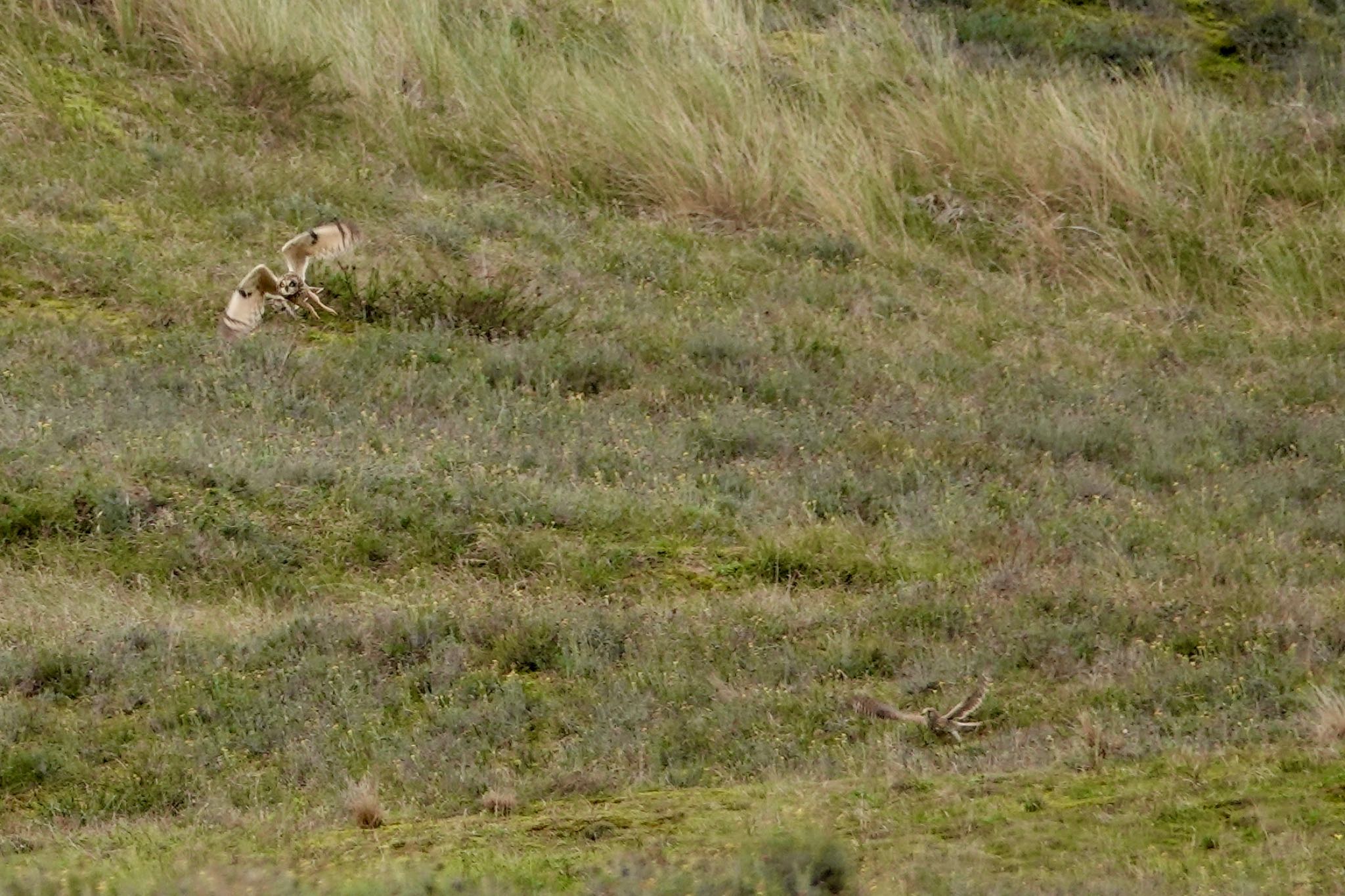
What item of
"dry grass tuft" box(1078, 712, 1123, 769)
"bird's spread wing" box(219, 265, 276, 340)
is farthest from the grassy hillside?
"bird's spread wing" box(219, 265, 276, 340)

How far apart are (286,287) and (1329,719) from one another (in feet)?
22.2

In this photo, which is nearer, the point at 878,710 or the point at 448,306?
the point at 878,710

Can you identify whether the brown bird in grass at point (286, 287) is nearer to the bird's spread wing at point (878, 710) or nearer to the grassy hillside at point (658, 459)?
the grassy hillside at point (658, 459)

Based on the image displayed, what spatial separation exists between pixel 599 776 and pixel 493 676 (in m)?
1.17

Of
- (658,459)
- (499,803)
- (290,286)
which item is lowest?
(658,459)

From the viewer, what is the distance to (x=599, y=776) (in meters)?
5.03

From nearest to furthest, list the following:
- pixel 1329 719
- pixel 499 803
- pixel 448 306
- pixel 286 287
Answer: pixel 499 803
pixel 1329 719
pixel 286 287
pixel 448 306

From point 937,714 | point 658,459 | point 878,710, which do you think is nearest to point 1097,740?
point 937,714

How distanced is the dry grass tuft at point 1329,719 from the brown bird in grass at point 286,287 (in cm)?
622

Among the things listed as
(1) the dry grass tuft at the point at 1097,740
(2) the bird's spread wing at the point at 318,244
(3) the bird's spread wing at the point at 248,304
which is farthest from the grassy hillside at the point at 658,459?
(2) the bird's spread wing at the point at 318,244

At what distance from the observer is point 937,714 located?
5.69 metres

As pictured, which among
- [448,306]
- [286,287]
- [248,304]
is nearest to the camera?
[248,304]

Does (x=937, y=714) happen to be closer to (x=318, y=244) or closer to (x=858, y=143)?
(x=318, y=244)

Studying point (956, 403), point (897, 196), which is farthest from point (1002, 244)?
point (956, 403)
